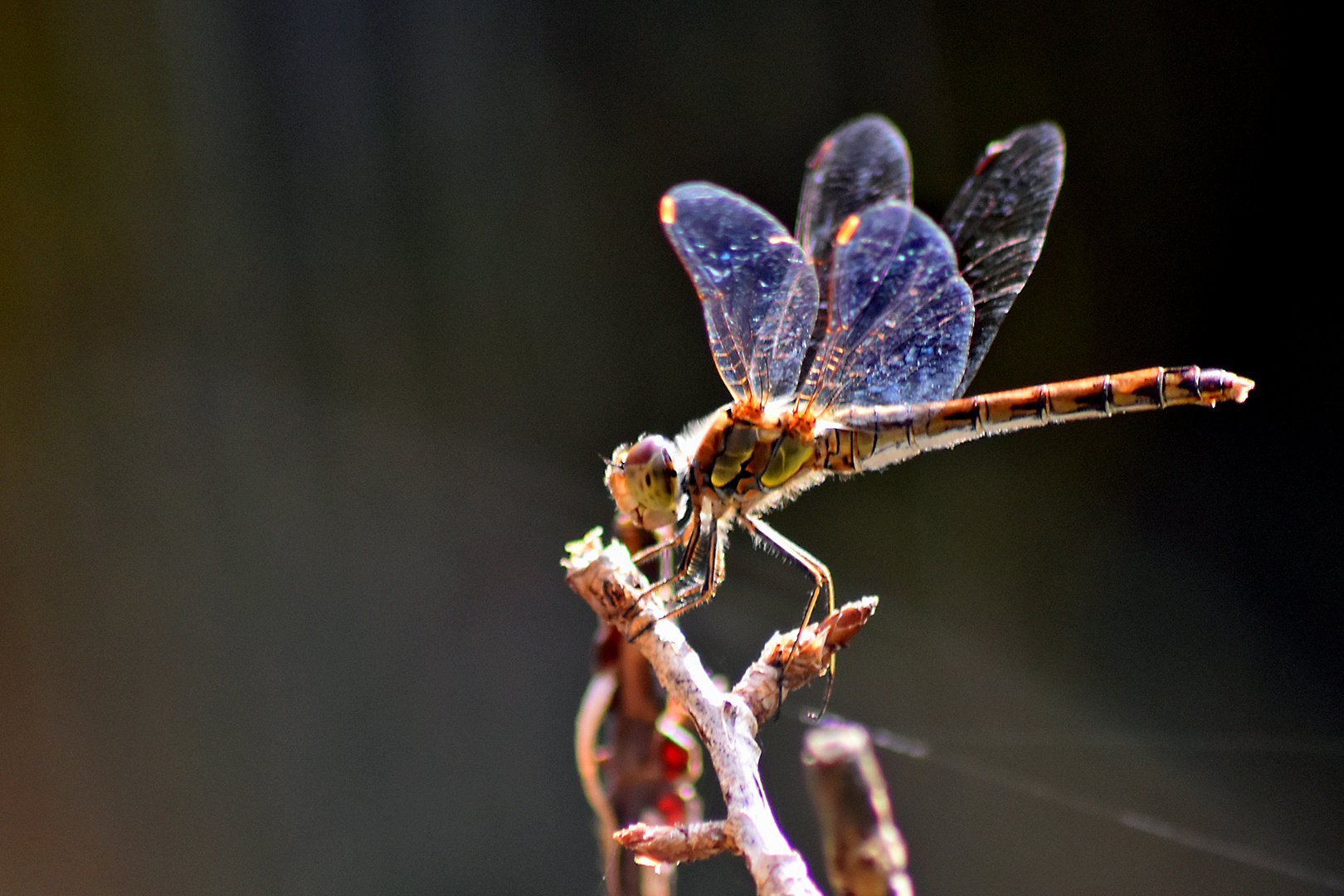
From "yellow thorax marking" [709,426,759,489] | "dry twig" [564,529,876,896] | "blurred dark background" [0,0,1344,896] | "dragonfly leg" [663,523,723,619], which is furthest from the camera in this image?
"blurred dark background" [0,0,1344,896]

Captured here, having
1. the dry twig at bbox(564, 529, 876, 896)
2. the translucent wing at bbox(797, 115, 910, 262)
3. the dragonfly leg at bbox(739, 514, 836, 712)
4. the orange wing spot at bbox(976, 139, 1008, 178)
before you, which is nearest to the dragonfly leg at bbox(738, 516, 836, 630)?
the dragonfly leg at bbox(739, 514, 836, 712)

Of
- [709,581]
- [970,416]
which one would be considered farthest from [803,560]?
[970,416]

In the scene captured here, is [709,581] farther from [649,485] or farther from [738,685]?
[738,685]

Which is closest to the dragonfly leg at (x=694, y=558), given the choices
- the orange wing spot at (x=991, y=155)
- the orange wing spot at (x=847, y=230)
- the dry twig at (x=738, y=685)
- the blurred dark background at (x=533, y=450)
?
the dry twig at (x=738, y=685)

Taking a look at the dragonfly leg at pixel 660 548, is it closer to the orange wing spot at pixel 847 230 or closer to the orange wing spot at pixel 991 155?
the orange wing spot at pixel 847 230

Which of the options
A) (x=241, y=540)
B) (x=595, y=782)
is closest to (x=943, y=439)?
(x=595, y=782)

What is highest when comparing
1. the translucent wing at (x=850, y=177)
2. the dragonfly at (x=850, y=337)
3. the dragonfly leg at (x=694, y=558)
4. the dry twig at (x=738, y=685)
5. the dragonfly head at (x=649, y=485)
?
the translucent wing at (x=850, y=177)

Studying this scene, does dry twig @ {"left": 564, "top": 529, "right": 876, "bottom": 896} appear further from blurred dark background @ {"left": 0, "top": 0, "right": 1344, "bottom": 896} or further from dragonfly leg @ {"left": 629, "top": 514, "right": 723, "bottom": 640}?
blurred dark background @ {"left": 0, "top": 0, "right": 1344, "bottom": 896}
